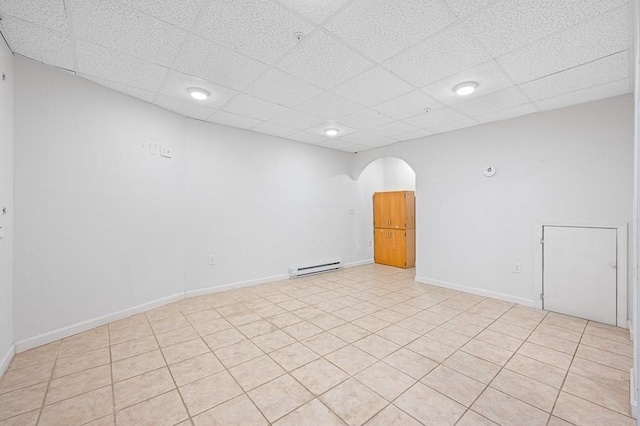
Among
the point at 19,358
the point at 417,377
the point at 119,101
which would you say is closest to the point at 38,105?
the point at 119,101

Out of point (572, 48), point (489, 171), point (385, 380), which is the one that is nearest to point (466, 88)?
point (572, 48)

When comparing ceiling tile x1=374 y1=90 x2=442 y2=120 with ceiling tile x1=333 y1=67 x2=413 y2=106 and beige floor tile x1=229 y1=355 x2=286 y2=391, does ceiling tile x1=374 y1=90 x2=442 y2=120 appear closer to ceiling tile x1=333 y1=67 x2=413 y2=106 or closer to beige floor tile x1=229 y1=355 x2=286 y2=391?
ceiling tile x1=333 y1=67 x2=413 y2=106

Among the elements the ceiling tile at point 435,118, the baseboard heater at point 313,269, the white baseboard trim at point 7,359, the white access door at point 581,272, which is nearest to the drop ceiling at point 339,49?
the ceiling tile at point 435,118

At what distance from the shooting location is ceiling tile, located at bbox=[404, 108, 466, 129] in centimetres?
370

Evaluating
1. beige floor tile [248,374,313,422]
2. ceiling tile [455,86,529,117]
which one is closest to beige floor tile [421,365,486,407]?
beige floor tile [248,374,313,422]

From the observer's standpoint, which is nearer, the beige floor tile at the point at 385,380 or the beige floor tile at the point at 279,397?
the beige floor tile at the point at 279,397

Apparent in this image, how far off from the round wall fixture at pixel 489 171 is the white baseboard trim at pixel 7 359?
5797 millimetres

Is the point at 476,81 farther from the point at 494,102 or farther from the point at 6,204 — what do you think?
the point at 6,204

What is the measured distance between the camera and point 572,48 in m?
2.23

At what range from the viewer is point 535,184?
12.2ft

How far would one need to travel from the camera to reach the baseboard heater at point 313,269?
524 cm

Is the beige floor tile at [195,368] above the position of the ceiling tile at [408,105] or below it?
below

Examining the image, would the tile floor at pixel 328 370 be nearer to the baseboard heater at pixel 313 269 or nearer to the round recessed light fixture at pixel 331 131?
the baseboard heater at pixel 313 269

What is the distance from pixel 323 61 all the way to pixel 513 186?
3307 mm
